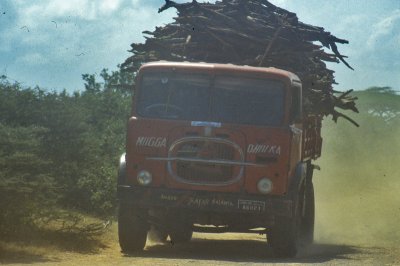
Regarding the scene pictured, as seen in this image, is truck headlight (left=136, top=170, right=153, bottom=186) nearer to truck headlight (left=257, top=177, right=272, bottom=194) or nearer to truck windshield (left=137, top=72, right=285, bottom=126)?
truck windshield (left=137, top=72, right=285, bottom=126)

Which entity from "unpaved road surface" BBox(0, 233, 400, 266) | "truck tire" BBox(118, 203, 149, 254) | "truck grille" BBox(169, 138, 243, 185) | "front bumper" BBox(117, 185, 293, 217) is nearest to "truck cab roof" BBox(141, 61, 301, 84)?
"truck grille" BBox(169, 138, 243, 185)

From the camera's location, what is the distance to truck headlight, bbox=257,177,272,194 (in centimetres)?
1348

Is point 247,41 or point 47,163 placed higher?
point 247,41

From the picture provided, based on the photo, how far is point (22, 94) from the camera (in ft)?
65.1

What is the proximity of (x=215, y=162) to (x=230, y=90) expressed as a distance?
3.81ft

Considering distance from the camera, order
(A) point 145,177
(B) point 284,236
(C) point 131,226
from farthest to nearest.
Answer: (C) point 131,226, (B) point 284,236, (A) point 145,177

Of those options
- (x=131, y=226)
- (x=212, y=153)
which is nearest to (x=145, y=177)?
(x=131, y=226)

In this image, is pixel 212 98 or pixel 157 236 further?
pixel 157 236

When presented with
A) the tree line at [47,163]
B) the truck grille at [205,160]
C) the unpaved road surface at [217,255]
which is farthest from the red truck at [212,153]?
the tree line at [47,163]

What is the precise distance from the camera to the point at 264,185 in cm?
1349

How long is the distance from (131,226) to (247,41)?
3.97m

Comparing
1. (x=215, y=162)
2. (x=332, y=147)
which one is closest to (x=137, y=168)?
(x=215, y=162)

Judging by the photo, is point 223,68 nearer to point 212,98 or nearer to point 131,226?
point 212,98

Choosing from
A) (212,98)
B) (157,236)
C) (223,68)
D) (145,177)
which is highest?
(223,68)
